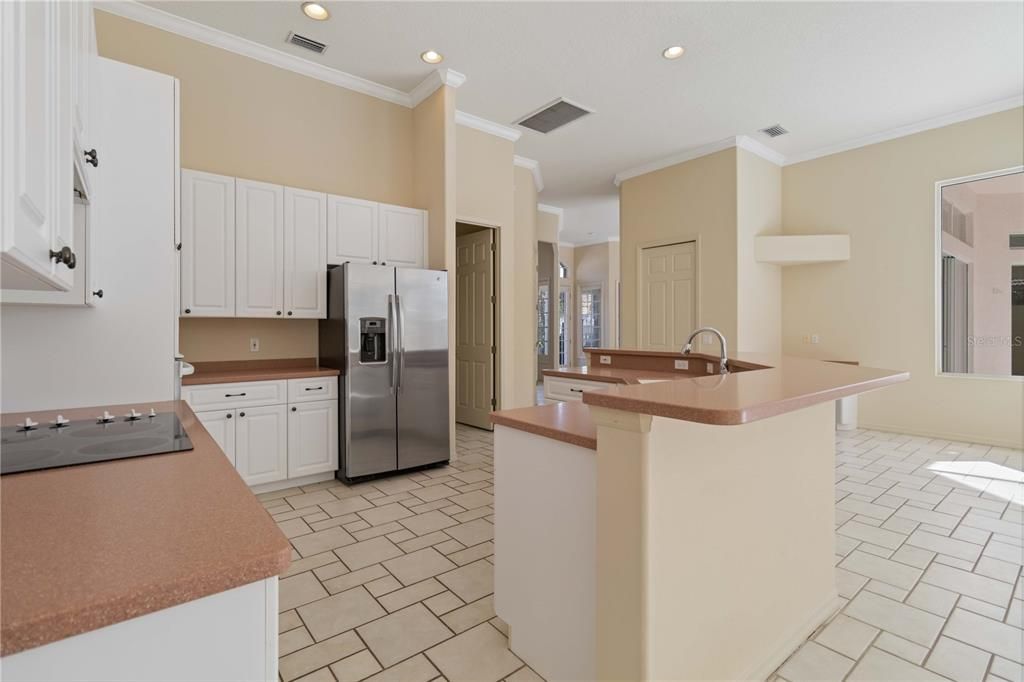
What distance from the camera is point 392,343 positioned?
3.83 metres

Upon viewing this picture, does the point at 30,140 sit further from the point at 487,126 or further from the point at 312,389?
the point at 487,126

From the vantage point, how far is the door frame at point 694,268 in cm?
594

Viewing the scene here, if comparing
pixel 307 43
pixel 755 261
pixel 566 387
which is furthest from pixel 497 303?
pixel 755 261

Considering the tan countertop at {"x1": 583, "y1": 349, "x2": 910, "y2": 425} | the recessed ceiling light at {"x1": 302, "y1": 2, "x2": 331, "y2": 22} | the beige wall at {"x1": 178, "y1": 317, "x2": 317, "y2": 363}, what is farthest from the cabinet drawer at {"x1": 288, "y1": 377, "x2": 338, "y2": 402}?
the tan countertop at {"x1": 583, "y1": 349, "x2": 910, "y2": 425}

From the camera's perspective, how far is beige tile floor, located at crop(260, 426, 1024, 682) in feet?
5.84

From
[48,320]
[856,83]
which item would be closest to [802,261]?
[856,83]

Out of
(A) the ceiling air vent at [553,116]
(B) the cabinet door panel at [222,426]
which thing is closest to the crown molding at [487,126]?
(A) the ceiling air vent at [553,116]

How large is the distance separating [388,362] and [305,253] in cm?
108

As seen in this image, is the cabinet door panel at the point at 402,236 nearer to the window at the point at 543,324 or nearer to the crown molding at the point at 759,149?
the crown molding at the point at 759,149

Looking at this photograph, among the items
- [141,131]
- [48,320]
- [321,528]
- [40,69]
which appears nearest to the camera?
[40,69]

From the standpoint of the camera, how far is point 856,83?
14.1ft

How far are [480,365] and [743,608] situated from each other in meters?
4.23

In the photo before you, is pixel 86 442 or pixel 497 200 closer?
pixel 86 442

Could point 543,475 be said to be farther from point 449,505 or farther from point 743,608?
point 449,505
